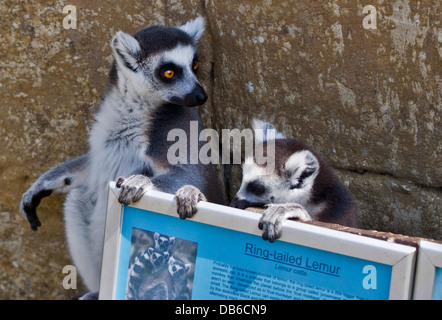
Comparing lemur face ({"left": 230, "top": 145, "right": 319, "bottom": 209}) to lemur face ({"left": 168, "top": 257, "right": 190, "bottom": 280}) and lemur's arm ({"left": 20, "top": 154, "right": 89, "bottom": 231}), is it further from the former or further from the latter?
lemur's arm ({"left": 20, "top": 154, "right": 89, "bottom": 231})

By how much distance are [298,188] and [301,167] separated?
102 mm

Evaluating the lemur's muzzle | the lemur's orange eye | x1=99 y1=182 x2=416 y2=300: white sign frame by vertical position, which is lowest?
x1=99 y1=182 x2=416 y2=300: white sign frame

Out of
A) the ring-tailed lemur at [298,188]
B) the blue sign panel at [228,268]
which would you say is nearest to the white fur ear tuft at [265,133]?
the ring-tailed lemur at [298,188]

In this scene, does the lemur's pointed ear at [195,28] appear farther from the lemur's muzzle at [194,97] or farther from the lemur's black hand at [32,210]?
the lemur's black hand at [32,210]

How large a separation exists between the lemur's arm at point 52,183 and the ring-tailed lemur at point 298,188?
44.9 inches

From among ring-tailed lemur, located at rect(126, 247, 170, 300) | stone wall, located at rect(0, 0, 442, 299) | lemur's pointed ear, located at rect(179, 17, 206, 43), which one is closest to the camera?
ring-tailed lemur, located at rect(126, 247, 170, 300)

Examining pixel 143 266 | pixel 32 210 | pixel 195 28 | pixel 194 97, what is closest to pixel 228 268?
pixel 143 266

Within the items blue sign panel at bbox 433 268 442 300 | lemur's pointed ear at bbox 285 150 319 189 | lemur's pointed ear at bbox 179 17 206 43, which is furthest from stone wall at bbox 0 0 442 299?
blue sign panel at bbox 433 268 442 300

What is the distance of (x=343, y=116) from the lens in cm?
279

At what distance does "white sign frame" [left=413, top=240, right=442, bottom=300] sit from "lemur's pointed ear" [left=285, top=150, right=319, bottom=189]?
0.88 metres

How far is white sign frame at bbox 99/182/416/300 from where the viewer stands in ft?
5.08

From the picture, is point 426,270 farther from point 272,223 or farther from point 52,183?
point 52,183

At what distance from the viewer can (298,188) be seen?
2434 millimetres

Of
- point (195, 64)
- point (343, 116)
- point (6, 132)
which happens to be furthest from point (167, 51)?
point (6, 132)
